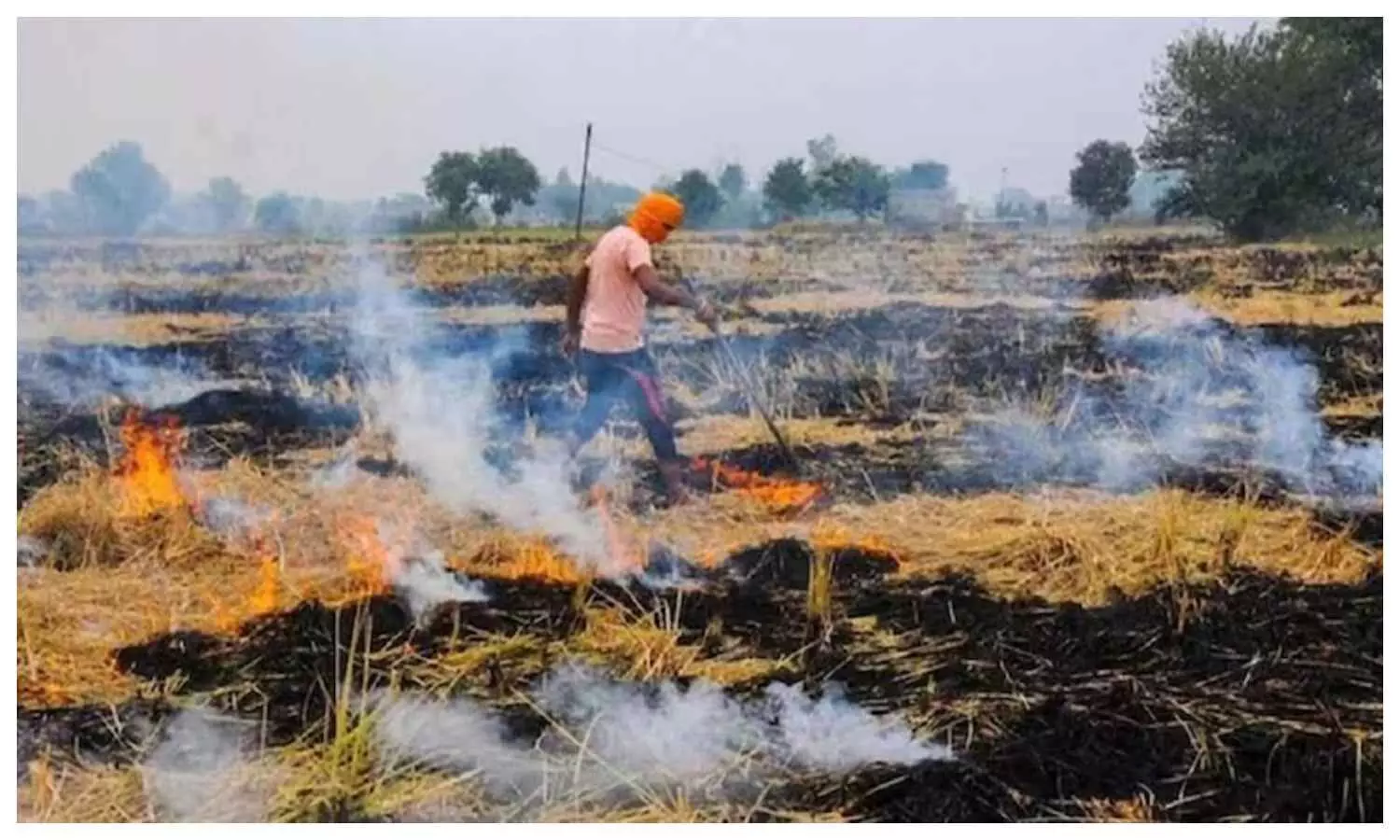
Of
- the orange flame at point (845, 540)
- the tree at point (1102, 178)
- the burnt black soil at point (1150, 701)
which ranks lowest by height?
the burnt black soil at point (1150, 701)

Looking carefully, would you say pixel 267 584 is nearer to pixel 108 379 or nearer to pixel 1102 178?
pixel 108 379

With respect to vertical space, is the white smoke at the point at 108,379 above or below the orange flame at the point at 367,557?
above

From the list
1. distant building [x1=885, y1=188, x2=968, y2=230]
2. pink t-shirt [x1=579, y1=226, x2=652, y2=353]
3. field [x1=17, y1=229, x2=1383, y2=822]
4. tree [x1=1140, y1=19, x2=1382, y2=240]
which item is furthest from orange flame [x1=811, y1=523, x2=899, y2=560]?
tree [x1=1140, y1=19, x2=1382, y2=240]

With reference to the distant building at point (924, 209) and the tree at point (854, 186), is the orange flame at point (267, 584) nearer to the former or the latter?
the tree at point (854, 186)

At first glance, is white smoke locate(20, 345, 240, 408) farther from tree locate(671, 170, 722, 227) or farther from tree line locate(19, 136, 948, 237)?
tree locate(671, 170, 722, 227)

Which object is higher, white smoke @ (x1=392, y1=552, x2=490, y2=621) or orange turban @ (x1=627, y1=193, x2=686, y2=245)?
orange turban @ (x1=627, y1=193, x2=686, y2=245)

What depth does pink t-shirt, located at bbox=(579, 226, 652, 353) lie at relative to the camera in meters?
3.70

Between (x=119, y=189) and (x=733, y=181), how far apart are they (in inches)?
55.8

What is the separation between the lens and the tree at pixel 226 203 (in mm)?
3598

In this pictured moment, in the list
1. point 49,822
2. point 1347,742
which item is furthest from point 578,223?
point 1347,742

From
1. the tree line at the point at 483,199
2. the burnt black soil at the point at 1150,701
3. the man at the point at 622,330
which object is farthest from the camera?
the man at the point at 622,330

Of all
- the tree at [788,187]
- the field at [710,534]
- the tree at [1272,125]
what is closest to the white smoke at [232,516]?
the field at [710,534]

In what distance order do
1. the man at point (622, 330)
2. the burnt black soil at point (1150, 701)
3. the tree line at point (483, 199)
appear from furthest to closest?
the man at point (622, 330)
the tree line at point (483, 199)
the burnt black soil at point (1150, 701)

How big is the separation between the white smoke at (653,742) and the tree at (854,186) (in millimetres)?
1128
